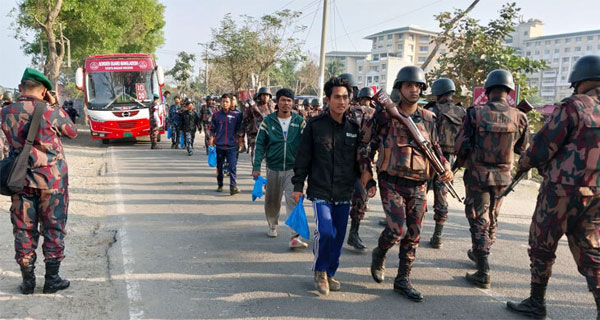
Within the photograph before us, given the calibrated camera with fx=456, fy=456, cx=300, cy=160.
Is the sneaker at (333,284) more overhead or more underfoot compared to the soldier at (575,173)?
more underfoot

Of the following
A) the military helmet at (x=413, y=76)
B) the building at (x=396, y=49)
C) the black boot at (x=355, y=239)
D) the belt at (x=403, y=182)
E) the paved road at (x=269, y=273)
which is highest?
the building at (x=396, y=49)

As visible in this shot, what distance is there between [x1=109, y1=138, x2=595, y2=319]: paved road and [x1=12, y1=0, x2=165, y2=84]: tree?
623 inches

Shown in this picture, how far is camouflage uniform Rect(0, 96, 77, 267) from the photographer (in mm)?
3676

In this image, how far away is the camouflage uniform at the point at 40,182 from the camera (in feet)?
12.1

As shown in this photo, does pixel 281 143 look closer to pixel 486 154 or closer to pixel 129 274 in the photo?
pixel 129 274

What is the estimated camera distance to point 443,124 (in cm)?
559

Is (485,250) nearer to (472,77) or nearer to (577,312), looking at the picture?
(577,312)

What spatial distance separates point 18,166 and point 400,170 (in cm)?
304

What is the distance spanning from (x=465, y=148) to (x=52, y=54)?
20.5 meters

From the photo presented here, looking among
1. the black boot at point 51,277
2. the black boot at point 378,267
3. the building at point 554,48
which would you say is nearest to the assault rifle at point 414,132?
the black boot at point 378,267

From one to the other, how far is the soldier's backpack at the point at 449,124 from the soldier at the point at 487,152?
3.98 ft

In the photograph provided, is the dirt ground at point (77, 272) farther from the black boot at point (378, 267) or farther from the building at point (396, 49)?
the building at point (396, 49)

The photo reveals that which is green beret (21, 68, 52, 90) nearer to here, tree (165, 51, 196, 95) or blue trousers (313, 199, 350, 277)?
blue trousers (313, 199, 350, 277)

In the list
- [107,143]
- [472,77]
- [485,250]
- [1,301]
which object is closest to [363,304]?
[485,250]
